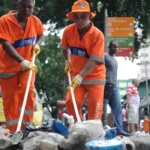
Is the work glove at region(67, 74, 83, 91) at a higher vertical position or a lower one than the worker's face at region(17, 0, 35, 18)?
lower

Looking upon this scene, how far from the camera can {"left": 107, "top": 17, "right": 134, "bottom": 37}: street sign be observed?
69.9 feet

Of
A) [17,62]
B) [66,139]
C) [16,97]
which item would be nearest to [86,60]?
[17,62]

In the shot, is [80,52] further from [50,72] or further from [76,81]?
[50,72]

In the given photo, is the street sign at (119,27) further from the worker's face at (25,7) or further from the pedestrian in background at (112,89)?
the worker's face at (25,7)

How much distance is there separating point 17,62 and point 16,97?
15.9 inches

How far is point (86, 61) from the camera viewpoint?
7.72m

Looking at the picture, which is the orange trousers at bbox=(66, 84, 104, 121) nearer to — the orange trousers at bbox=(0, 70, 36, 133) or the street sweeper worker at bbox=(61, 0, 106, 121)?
the street sweeper worker at bbox=(61, 0, 106, 121)

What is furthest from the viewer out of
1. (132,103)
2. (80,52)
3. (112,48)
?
(132,103)

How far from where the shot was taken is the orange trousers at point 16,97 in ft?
24.7

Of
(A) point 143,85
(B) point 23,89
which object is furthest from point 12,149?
(A) point 143,85

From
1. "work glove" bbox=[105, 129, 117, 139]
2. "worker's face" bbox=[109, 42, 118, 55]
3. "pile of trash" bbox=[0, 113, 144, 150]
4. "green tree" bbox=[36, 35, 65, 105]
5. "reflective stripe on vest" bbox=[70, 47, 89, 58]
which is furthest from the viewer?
"green tree" bbox=[36, 35, 65, 105]

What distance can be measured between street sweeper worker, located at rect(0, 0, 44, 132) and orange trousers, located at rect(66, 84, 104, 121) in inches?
17.4

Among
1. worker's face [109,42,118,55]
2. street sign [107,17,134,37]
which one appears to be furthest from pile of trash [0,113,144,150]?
street sign [107,17,134,37]

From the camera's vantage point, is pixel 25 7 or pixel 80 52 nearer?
pixel 25 7
